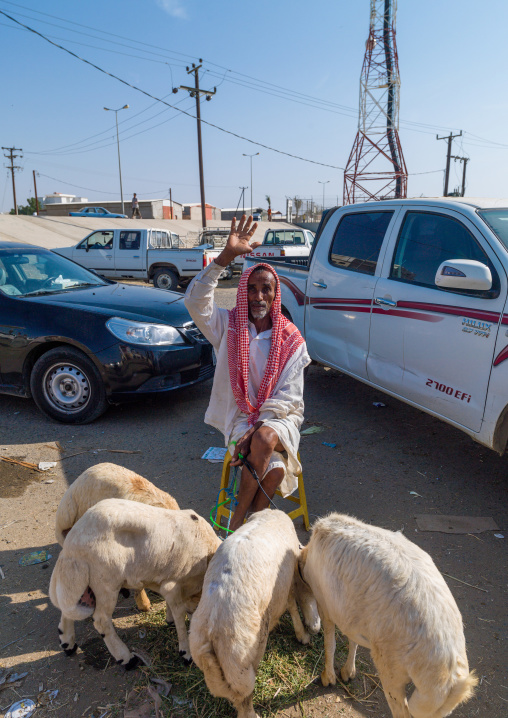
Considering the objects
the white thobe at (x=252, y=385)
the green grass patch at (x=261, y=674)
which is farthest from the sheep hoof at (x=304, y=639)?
the white thobe at (x=252, y=385)

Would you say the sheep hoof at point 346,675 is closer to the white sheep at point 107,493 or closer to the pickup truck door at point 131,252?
the white sheep at point 107,493

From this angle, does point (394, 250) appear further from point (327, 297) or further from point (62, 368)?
point (62, 368)

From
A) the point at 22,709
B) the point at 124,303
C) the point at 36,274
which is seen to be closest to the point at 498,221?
the point at 124,303

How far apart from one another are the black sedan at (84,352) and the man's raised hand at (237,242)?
6.37ft

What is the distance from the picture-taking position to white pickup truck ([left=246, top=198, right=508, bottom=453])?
10.6 feet

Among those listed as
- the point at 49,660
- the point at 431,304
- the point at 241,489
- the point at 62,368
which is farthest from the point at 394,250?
the point at 49,660

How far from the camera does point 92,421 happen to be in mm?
5008

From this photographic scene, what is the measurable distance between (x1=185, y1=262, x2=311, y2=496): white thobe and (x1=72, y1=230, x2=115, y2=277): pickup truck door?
13025mm

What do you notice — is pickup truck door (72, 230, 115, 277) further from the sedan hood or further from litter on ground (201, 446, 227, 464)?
litter on ground (201, 446, 227, 464)

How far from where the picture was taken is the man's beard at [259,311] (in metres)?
3.34

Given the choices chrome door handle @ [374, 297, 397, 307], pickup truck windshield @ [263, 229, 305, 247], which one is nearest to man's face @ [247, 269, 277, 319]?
chrome door handle @ [374, 297, 397, 307]

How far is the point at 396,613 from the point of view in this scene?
177cm

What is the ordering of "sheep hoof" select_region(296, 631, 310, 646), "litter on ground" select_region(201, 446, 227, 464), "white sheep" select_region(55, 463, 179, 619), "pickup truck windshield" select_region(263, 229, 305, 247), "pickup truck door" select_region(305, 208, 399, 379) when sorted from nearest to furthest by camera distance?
"sheep hoof" select_region(296, 631, 310, 646)
"white sheep" select_region(55, 463, 179, 619)
"litter on ground" select_region(201, 446, 227, 464)
"pickup truck door" select_region(305, 208, 399, 379)
"pickup truck windshield" select_region(263, 229, 305, 247)

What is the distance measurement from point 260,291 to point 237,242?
0.36m
